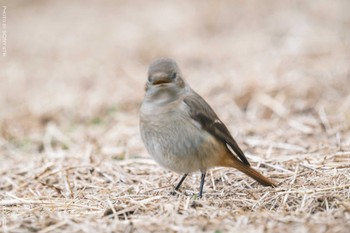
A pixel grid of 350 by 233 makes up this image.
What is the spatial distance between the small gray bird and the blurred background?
1.79 metres

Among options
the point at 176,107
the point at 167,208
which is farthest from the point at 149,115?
the point at 167,208

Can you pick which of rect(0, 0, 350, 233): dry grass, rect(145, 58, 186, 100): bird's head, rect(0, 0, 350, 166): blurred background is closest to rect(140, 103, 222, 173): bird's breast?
rect(145, 58, 186, 100): bird's head

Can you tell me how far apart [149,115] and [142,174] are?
1.17 meters

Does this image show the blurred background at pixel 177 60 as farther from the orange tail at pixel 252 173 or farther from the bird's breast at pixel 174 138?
the bird's breast at pixel 174 138

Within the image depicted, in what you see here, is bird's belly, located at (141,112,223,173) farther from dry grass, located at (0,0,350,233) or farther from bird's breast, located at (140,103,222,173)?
dry grass, located at (0,0,350,233)

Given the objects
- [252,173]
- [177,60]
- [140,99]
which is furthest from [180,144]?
[177,60]

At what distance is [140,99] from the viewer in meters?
8.25

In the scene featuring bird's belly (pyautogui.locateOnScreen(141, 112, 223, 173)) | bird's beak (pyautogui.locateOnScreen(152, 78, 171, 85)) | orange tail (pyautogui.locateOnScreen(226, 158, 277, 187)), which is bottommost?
orange tail (pyautogui.locateOnScreen(226, 158, 277, 187))

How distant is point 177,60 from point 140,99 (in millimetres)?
1974

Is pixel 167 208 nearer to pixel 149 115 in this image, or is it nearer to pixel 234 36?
pixel 149 115

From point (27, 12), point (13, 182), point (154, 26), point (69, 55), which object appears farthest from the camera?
point (27, 12)

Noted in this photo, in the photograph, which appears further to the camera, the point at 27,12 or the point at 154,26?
the point at 27,12

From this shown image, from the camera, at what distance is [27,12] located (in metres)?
14.8

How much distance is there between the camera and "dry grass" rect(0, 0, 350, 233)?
3885 mm
